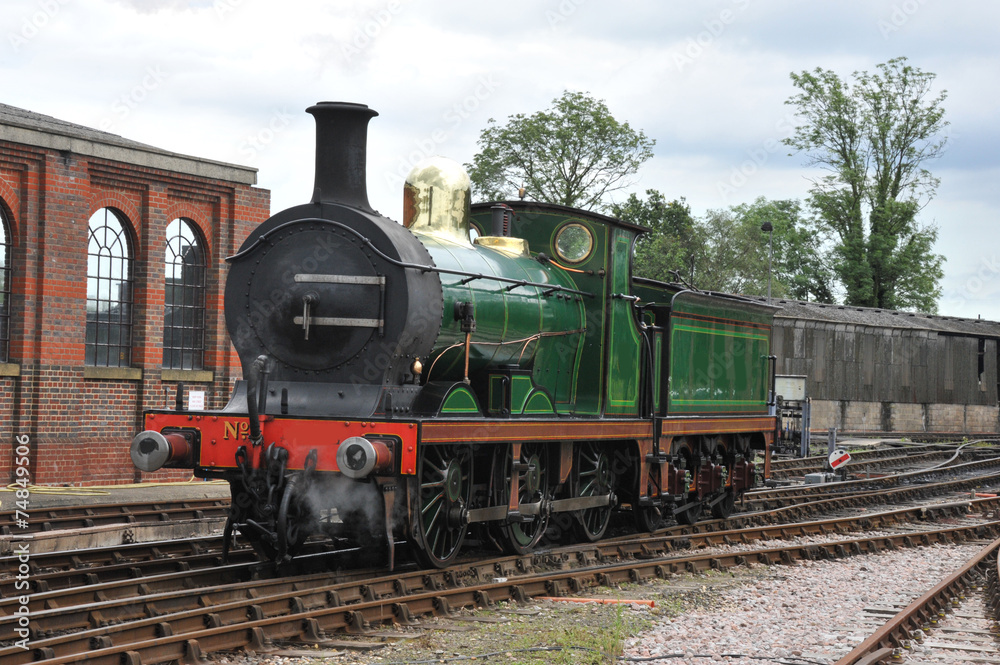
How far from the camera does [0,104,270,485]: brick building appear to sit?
49.1 feet

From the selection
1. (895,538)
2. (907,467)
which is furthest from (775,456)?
(895,538)

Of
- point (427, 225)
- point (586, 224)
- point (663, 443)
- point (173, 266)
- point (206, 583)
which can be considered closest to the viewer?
point (206, 583)

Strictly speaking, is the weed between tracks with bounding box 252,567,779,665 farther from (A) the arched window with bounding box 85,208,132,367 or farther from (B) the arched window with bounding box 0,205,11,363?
(A) the arched window with bounding box 85,208,132,367

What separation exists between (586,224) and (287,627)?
5718 millimetres

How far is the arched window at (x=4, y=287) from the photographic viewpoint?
15.0 meters

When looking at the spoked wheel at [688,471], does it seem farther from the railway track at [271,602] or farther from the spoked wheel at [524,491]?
the spoked wheel at [524,491]

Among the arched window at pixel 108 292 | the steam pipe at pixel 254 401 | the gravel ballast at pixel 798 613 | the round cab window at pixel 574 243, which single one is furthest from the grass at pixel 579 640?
the arched window at pixel 108 292

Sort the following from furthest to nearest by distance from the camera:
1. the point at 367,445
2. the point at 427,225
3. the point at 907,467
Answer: the point at 907,467, the point at 427,225, the point at 367,445

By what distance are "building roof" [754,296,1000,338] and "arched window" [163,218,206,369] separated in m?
24.2

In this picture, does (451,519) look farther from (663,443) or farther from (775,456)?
(775,456)

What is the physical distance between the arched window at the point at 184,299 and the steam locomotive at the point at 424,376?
761 centimetres

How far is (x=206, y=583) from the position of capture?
8.08m

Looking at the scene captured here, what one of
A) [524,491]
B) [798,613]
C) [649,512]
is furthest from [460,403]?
[649,512]

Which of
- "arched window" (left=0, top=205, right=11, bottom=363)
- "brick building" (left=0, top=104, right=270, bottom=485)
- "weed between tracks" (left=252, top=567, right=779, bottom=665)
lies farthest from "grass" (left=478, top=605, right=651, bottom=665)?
"arched window" (left=0, top=205, right=11, bottom=363)
